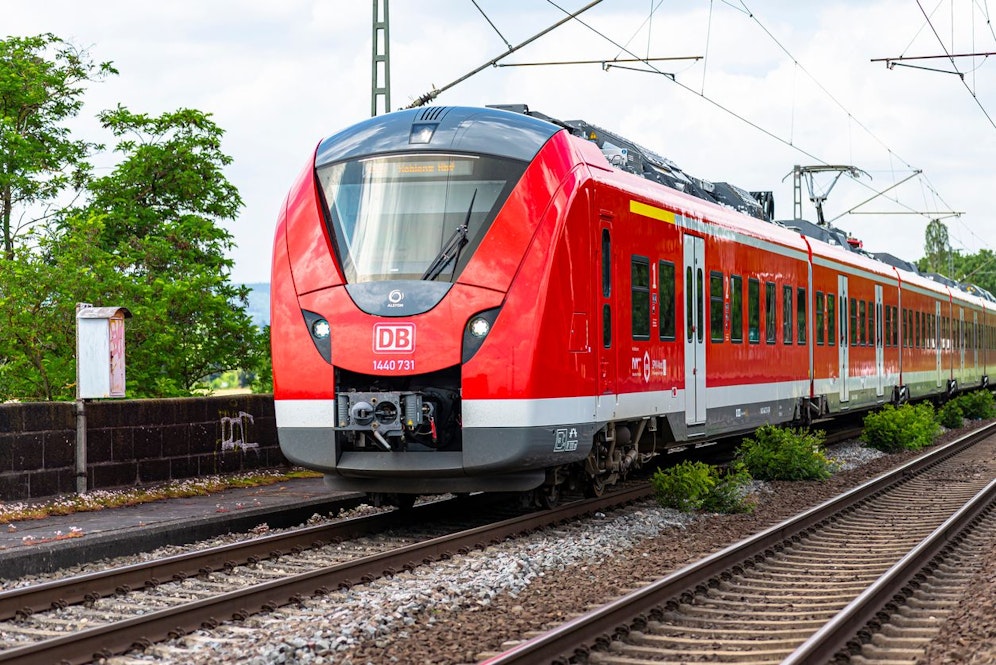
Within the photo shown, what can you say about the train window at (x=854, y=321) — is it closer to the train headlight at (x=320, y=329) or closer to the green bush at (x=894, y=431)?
the green bush at (x=894, y=431)

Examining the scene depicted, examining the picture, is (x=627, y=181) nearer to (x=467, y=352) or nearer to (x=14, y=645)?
(x=467, y=352)

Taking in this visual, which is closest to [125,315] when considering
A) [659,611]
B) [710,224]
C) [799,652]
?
[710,224]

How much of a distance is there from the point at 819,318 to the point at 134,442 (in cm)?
1119

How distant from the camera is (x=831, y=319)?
21547 mm

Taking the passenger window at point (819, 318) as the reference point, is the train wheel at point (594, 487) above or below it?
below

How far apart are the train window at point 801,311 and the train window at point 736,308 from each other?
3.19m

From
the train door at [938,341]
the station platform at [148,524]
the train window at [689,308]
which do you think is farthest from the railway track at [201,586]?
the train door at [938,341]

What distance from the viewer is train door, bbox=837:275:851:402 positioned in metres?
22.2

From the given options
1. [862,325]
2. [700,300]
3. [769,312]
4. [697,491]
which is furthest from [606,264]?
[862,325]

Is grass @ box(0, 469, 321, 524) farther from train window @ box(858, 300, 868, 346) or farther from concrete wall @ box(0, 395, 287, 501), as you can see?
train window @ box(858, 300, 868, 346)

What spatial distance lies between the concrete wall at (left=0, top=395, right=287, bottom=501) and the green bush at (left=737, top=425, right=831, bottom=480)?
593 cm

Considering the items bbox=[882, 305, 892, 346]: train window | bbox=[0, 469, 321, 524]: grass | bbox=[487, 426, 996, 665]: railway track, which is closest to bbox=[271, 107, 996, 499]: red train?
bbox=[487, 426, 996, 665]: railway track

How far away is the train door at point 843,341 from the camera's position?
2220 centimetres

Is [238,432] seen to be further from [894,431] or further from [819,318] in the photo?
[894,431]
